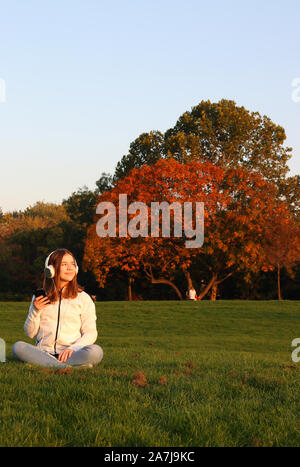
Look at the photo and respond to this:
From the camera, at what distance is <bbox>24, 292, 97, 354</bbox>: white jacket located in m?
6.98

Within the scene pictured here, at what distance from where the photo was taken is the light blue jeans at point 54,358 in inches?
266

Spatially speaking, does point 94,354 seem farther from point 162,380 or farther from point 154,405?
point 154,405

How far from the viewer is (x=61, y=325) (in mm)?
6988

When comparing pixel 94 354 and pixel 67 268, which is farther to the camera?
pixel 67 268

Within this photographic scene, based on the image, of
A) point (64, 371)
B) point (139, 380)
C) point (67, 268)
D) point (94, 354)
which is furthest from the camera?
point (67, 268)

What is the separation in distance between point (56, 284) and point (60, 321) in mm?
510

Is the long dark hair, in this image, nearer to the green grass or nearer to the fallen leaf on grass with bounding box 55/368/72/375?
the green grass

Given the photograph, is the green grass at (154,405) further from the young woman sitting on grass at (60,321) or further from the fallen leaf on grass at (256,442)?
the young woman sitting on grass at (60,321)

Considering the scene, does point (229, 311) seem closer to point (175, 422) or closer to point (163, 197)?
point (163, 197)

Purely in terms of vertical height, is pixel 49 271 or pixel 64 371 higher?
pixel 49 271

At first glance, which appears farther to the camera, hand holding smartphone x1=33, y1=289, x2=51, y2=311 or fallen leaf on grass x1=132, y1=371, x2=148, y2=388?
hand holding smartphone x1=33, y1=289, x2=51, y2=311

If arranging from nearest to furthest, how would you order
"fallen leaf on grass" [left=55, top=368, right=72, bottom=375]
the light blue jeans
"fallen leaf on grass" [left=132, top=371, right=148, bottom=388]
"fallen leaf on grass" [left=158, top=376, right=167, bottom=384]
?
"fallen leaf on grass" [left=132, top=371, right=148, bottom=388], "fallen leaf on grass" [left=158, top=376, right=167, bottom=384], "fallen leaf on grass" [left=55, top=368, right=72, bottom=375], the light blue jeans

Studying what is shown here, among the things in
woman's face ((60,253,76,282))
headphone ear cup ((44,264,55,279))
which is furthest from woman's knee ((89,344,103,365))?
headphone ear cup ((44,264,55,279))

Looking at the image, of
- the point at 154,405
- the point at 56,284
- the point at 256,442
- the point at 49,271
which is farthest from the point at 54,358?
the point at 256,442
